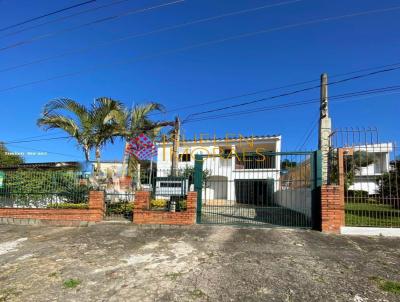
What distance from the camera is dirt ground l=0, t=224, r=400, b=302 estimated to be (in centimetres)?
511

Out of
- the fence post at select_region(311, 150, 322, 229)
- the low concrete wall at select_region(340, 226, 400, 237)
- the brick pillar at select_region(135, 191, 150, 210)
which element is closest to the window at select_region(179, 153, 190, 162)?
the brick pillar at select_region(135, 191, 150, 210)

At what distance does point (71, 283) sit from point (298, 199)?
9385mm

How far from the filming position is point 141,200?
1057 cm

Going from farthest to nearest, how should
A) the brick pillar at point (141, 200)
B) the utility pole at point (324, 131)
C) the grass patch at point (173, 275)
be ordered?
1. the brick pillar at point (141, 200)
2. the utility pole at point (324, 131)
3. the grass patch at point (173, 275)

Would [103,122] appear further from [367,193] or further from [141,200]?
[367,193]

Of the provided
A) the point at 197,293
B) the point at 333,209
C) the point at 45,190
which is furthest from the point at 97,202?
the point at 333,209

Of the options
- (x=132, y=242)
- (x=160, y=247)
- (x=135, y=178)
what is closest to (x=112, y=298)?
(x=160, y=247)

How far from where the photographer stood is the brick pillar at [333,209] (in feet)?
29.8

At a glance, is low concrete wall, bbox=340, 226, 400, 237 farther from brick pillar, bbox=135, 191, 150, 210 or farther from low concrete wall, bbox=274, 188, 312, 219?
brick pillar, bbox=135, 191, 150, 210

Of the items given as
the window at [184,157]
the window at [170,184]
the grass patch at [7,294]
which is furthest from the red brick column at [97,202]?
the window at [184,157]

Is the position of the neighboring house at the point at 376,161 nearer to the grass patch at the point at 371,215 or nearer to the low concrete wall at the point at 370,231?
the grass patch at the point at 371,215

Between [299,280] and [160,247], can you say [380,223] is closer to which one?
[299,280]

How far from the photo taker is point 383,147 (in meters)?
8.93

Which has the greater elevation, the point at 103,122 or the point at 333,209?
the point at 103,122
